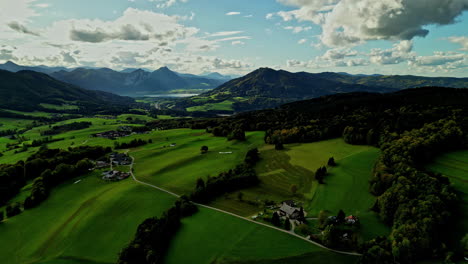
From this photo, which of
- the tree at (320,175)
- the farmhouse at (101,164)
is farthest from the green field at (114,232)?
the tree at (320,175)

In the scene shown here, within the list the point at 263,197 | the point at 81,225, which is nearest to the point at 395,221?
the point at 263,197

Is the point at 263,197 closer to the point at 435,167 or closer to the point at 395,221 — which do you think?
the point at 395,221

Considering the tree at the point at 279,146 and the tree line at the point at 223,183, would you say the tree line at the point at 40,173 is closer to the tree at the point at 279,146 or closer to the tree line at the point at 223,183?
the tree line at the point at 223,183

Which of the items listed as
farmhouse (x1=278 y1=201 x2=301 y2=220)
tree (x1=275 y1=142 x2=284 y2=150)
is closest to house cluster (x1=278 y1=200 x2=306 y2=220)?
farmhouse (x1=278 y1=201 x2=301 y2=220)

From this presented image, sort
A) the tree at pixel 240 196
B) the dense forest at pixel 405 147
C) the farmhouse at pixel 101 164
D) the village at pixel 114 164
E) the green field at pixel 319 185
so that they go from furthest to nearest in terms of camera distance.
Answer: the farmhouse at pixel 101 164, the village at pixel 114 164, the tree at pixel 240 196, the green field at pixel 319 185, the dense forest at pixel 405 147

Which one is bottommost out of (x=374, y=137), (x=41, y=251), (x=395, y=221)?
(x=41, y=251)

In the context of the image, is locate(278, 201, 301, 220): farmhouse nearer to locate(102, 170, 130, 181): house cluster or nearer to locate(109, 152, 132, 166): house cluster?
locate(102, 170, 130, 181): house cluster

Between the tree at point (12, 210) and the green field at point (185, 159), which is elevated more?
the green field at point (185, 159)
